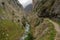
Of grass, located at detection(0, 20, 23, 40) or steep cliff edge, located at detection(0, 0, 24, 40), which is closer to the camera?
grass, located at detection(0, 20, 23, 40)

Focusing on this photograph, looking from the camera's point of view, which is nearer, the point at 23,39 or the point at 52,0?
the point at 23,39

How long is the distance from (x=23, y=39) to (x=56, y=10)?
23.5m

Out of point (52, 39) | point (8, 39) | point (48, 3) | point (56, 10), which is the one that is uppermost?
point (48, 3)

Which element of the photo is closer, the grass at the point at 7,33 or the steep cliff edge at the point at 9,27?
the grass at the point at 7,33

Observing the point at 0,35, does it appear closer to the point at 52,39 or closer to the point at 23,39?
the point at 23,39

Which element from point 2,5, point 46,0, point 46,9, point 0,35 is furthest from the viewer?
point 2,5

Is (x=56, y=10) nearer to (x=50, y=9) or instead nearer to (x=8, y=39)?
(x=50, y=9)

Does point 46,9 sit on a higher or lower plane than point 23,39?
higher

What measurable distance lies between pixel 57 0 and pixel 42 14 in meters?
19.0

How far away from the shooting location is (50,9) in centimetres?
10319

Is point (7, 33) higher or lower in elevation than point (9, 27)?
lower

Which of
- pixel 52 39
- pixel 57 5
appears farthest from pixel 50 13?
pixel 52 39

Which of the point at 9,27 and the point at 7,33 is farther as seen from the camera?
the point at 9,27

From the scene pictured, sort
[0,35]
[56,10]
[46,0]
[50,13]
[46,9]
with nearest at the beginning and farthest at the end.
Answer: [0,35]
[56,10]
[50,13]
[46,9]
[46,0]
